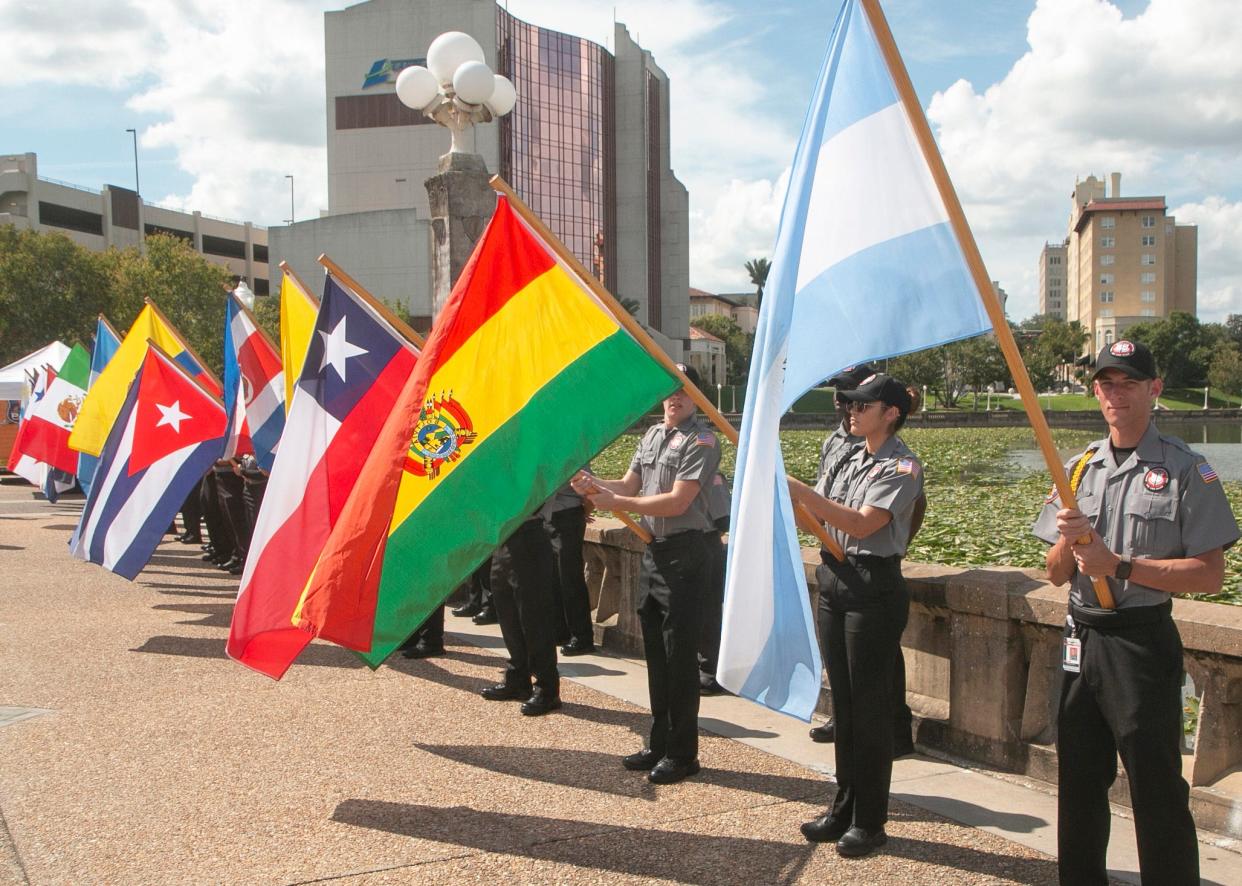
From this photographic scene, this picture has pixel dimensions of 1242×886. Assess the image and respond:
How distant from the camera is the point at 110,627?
927cm

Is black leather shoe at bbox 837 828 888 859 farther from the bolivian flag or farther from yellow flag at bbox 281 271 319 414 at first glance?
yellow flag at bbox 281 271 319 414

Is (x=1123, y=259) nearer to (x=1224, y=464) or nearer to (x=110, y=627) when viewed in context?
(x=1224, y=464)

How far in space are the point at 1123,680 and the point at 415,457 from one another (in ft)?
9.74

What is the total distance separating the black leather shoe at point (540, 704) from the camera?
21.3 ft

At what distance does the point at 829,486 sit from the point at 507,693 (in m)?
2.93

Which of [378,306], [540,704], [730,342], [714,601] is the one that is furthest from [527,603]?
[730,342]

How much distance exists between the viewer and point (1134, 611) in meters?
3.52

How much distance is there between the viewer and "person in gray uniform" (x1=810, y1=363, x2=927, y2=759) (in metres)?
4.86

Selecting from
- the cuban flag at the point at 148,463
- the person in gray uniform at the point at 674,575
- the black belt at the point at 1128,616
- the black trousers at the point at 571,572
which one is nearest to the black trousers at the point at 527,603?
the person in gray uniform at the point at 674,575

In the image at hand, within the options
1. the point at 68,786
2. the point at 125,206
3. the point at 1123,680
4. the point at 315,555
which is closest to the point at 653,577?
the point at 315,555

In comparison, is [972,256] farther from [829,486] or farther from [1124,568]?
[829,486]

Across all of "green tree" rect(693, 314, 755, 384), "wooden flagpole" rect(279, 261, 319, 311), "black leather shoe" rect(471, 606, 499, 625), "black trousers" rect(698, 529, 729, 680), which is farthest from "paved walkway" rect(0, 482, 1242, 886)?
"green tree" rect(693, 314, 755, 384)

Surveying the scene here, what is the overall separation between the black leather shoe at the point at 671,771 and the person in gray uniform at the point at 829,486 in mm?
700

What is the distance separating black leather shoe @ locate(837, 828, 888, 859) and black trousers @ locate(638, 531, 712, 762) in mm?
1117
